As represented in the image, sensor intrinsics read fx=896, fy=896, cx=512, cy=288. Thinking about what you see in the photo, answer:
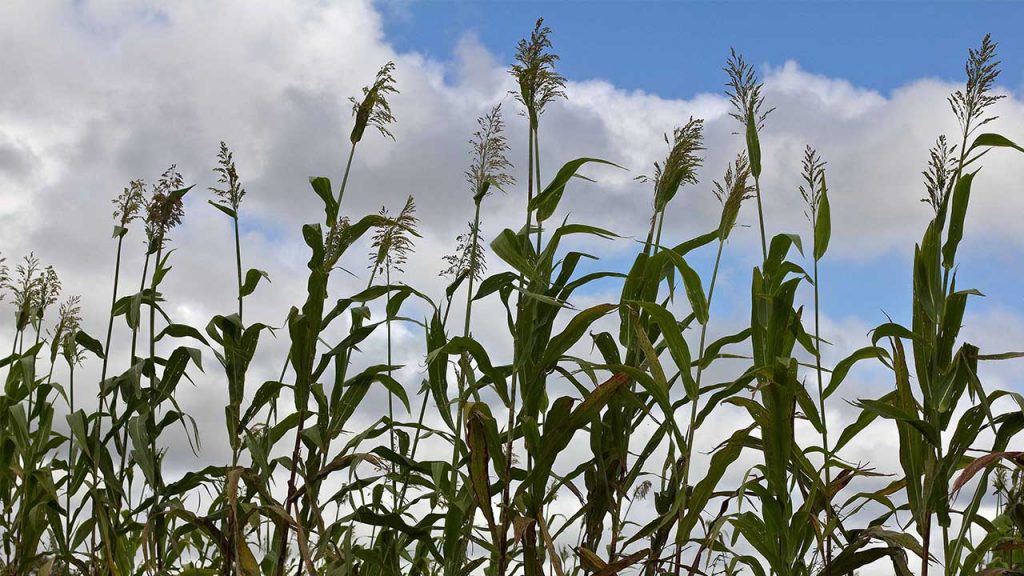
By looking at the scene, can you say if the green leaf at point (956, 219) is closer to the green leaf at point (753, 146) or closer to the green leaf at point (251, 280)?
the green leaf at point (753, 146)

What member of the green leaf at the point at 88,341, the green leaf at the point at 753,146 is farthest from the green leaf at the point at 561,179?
the green leaf at the point at 88,341

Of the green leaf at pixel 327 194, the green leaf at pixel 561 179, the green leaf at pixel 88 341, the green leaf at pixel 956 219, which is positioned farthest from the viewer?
the green leaf at pixel 88 341

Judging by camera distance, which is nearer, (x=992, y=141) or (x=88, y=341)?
(x=992, y=141)

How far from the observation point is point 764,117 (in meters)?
2.12

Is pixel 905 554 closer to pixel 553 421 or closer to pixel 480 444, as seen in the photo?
pixel 553 421

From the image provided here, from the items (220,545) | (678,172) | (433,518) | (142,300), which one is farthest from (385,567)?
(678,172)

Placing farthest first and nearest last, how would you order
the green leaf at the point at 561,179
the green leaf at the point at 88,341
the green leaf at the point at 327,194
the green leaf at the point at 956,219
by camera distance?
the green leaf at the point at 88,341 → the green leaf at the point at 327,194 → the green leaf at the point at 561,179 → the green leaf at the point at 956,219

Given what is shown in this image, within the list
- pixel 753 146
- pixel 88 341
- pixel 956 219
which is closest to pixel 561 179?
pixel 753 146

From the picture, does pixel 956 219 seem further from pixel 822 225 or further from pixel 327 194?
pixel 327 194

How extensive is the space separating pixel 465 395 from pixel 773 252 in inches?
31.3

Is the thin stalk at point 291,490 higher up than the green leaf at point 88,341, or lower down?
lower down

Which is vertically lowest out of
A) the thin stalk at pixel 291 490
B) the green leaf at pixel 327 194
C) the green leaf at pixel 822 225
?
the thin stalk at pixel 291 490

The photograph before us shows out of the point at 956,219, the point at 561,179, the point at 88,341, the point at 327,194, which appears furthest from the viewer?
the point at 88,341

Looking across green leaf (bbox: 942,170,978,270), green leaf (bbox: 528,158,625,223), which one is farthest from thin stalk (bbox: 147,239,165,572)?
green leaf (bbox: 942,170,978,270)
